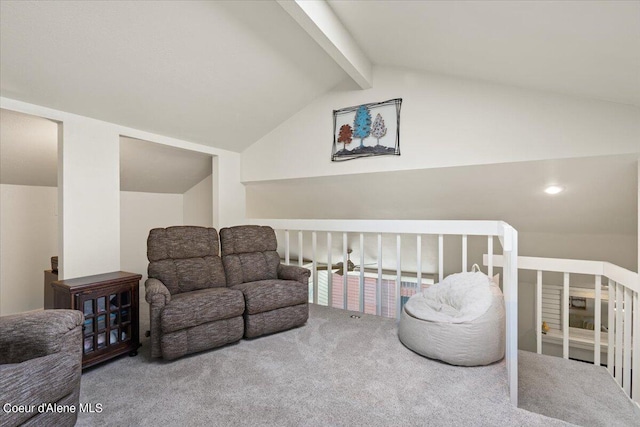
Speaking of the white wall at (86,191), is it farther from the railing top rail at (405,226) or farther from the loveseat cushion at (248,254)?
the railing top rail at (405,226)

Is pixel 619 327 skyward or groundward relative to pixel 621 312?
groundward

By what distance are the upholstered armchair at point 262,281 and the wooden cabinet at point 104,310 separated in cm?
80

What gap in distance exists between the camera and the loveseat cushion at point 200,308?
7.11 feet

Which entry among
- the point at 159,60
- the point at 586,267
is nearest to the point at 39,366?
the point at 159,60

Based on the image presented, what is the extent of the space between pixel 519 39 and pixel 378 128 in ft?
5.38

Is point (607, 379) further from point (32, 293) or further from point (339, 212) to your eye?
point (32, 293)

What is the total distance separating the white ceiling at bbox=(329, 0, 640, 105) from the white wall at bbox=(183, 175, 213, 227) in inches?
133

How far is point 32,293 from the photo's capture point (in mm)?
3605

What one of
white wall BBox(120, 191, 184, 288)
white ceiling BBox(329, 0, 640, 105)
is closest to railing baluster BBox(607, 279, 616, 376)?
white ceiling BBox(329, 0, 640, 105)

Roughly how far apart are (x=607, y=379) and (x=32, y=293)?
548 centimetres

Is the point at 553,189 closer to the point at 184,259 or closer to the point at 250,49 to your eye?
the point at 250,49

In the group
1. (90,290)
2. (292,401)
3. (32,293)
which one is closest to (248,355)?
(292,401)

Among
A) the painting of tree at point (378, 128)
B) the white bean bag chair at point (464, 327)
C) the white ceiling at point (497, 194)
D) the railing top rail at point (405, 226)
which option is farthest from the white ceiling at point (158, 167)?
the white bean bag chair at point (464, 327)

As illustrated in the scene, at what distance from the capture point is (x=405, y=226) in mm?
3086
